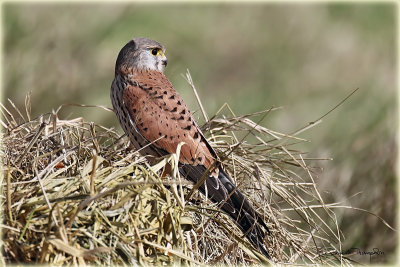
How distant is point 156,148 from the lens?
443 cm

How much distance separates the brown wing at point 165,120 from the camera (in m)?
4.21

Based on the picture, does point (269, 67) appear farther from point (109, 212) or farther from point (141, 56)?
point (109, 212)

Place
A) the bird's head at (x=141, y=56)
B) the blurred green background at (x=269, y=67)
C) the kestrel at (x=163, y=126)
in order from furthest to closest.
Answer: the blurred green background at (x=269, y=67), the bird's head at (x=141, y=56), the kestrel at (x=163, y=126)

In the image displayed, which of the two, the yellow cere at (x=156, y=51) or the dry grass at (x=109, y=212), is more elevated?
the yellow cere at (x=156, y=51)

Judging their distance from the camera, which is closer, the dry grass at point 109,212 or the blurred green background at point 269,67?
the dry grass at point 109,212

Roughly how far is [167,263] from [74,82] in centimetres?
583

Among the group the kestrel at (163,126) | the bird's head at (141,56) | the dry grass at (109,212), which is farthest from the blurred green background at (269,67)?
the dry grass at (109,212)

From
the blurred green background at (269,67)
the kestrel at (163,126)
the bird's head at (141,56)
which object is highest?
the bird's head at (141,56)

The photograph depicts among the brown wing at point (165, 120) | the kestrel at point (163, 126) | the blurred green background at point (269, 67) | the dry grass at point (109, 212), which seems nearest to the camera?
the dry grass at point (109, 212)

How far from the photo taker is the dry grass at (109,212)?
2979 mm

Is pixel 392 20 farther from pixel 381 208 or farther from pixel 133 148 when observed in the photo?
pixel 133 148

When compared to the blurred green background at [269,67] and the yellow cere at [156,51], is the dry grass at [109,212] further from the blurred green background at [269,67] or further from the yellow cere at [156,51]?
the yellow cere at [156,51]

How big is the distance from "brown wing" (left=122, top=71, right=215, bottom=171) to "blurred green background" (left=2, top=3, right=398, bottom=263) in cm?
39

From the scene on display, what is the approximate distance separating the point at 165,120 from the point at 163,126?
46mm
